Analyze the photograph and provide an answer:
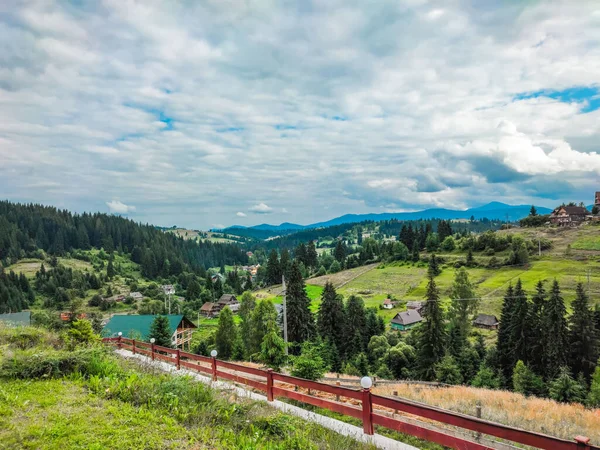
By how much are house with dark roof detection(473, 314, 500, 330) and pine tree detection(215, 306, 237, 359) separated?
3856cm

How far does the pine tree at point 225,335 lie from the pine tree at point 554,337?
3167cm

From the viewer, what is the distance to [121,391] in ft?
23.0

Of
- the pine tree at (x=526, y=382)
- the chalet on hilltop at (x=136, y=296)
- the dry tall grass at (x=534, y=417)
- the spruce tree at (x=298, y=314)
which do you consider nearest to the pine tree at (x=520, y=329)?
the pine tree at (x=526, y=382)

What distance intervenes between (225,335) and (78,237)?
150 meters

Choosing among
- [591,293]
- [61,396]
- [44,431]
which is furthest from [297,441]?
[591,293]

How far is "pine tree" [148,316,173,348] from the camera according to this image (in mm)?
31406

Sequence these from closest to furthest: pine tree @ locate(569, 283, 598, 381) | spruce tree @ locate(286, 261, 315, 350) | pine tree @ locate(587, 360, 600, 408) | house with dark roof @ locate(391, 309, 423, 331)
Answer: pine tree @ locate(587, 360, 600, 408), pine tree @ locate(569, 283, 598, 381), spruce tree @ locate(286, 261, 315, 350), house with dark roof @ locate(391, 309, 423, 331)

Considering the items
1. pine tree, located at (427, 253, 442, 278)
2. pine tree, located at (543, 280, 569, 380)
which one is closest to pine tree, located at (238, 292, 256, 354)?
pine tree, located at (543, 280, 569, 380)

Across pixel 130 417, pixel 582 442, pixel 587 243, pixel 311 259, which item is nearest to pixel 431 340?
pixel 130 417

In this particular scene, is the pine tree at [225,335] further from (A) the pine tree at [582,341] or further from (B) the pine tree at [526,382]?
(A) the pine tree at [582,341]

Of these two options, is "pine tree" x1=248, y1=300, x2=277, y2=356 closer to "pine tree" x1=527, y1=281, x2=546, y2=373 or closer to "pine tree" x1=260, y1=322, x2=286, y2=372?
"pine tree" x1=260, y1=322, x2=286, y2=372

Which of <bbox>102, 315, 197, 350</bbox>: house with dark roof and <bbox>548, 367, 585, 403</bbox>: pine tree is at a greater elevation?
<bbox>102, 315, 197, 350</bbox>: house with dark roof

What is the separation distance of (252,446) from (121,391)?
3.45 meters

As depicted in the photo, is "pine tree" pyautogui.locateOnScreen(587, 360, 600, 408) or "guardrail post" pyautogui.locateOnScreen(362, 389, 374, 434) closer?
"guardrail post" pyautogui.locateOnScreen(362, 389, 374, 434)
